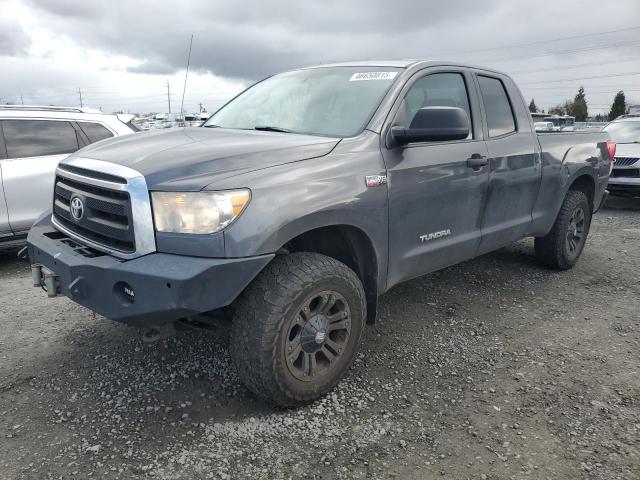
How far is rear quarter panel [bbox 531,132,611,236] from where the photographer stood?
181 inches

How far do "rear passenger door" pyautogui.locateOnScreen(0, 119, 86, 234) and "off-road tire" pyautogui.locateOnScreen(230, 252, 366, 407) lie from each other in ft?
12.1

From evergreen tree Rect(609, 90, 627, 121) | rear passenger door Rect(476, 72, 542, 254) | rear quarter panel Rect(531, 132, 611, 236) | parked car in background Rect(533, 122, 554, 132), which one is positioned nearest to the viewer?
rear passenger door Rect(476, 72, 542, 254)

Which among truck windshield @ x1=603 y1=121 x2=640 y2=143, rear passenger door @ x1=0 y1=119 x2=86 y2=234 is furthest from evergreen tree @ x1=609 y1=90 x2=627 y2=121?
rear passenger door @ x1=0 y1=119 x2=86 y2=234

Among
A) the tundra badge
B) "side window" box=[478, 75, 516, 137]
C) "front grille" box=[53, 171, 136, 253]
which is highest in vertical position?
"side window" box=[478, 75, 516, 137]

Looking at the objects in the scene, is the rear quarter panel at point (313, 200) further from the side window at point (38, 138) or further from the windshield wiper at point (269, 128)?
the side window at point (38, 138)

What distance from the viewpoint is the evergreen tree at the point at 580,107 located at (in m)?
67.9

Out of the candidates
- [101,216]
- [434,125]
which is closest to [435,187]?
[434,125]

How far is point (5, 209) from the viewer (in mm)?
5273

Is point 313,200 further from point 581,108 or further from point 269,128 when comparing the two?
point 581,108

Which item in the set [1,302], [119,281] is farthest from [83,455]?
[1,302]

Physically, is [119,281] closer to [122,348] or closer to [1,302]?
[122,348]

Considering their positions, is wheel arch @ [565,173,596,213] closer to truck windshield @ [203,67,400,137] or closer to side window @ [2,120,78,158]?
truck windshield @ [203,67,400,137]

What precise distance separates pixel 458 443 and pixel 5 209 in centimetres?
485

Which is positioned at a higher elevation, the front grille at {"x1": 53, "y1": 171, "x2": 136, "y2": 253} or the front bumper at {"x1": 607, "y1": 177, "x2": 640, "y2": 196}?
the front grille at {"x1": 53, "y1": 171, "x2": 136, "y2": 253}
